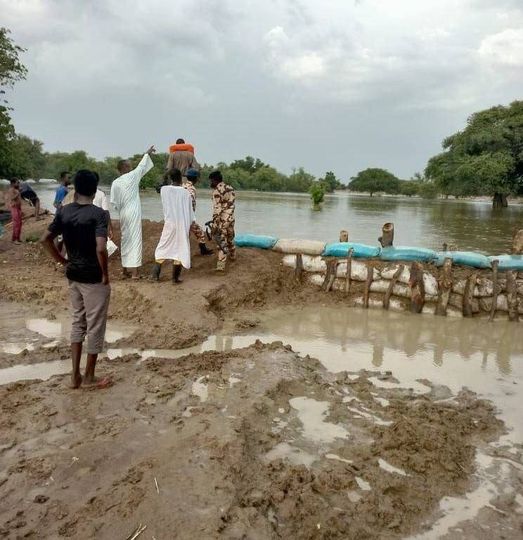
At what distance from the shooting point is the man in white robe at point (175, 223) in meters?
6.36

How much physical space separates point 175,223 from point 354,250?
270 cm

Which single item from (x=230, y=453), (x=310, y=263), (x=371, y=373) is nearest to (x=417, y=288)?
(x=310, y=263)

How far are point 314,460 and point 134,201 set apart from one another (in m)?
4.79

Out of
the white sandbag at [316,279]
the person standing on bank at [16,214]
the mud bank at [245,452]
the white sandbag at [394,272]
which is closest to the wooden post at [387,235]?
the white sandbag at [394,272]

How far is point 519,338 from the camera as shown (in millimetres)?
6109

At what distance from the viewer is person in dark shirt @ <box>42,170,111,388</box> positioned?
3510mm

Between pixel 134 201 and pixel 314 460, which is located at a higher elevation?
pixel 134 201

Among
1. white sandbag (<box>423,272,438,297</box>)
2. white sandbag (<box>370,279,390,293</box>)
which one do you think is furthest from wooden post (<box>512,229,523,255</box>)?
white sandbag (<box>370,279,390,293</box>)

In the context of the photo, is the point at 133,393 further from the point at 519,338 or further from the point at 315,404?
the point at 519,338

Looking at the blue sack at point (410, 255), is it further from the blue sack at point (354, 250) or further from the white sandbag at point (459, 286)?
the white sandbag at point (459, 286)

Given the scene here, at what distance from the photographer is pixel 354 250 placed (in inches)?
292

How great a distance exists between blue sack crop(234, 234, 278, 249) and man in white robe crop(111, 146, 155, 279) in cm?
194

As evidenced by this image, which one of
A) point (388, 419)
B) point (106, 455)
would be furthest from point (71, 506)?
point (388, 419)

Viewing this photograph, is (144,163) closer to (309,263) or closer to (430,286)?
(309,263)
